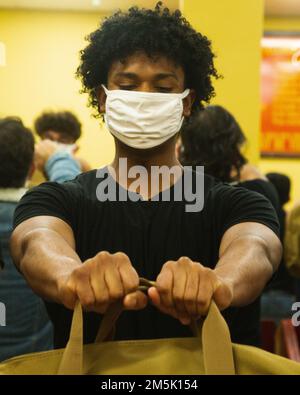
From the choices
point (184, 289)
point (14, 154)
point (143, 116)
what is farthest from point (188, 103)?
point (14, 154)

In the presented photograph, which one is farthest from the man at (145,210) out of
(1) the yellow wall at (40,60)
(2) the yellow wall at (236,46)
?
(1) the yellow wall at (40,60)

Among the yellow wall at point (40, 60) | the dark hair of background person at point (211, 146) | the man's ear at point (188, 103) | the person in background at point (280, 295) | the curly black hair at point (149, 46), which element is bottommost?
the person in background at point (280, 295)

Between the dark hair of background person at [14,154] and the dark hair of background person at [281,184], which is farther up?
the dark hair of background person at [14,154]

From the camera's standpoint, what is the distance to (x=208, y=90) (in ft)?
4.64

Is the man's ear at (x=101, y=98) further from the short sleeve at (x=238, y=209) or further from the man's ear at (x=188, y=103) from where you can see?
the short sleeve at (x=238, y=209)

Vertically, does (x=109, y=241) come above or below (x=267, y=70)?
below

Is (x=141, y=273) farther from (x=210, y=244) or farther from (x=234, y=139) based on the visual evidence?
(x=234, y=139)

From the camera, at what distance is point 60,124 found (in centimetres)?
285

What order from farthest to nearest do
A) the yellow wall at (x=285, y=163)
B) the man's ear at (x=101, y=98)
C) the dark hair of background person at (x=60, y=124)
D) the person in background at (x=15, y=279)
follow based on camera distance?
1. the yellow wall at (x=285, y=163)
2. the dark hair of background person at (x=60, y=124)
3. the person in background at (x=15, y=279)
4. the man's ear at (x=101, y=98)

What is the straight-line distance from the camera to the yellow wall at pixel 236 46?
286 cm

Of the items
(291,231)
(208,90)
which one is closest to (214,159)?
(291,231)

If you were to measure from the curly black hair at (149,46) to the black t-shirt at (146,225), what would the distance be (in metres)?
0.28

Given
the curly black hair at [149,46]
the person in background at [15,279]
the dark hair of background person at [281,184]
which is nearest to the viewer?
the curly black hair at [149,46]

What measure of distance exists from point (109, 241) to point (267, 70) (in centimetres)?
399
